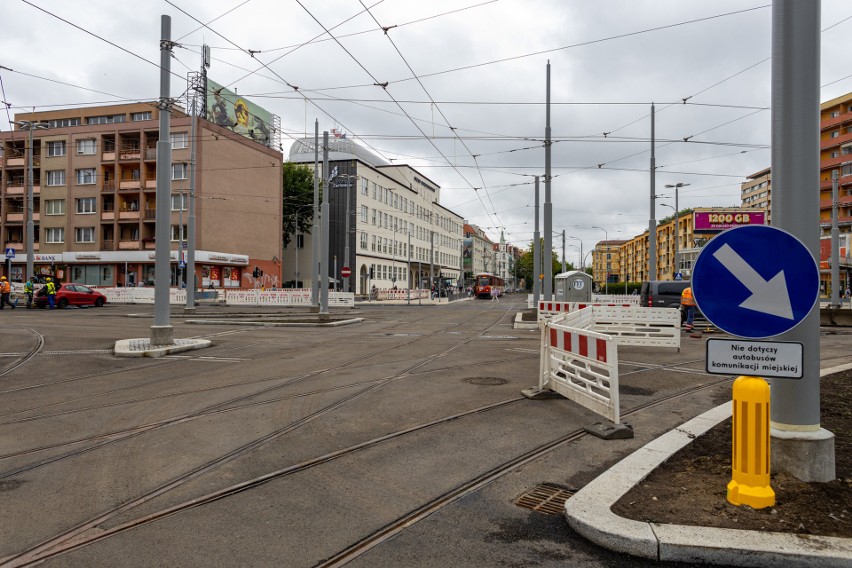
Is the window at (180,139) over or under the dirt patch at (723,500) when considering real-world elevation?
over

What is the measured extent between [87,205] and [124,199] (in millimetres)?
3659

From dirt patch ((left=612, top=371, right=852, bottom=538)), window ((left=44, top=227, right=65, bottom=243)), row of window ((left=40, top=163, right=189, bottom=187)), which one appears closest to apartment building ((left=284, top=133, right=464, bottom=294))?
row of window ((left=40, top=163, right=189, bottom=187))

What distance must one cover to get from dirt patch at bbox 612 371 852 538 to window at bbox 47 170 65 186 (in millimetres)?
61698

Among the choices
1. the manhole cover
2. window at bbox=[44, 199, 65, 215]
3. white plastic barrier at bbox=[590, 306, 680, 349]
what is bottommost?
the manhole cover

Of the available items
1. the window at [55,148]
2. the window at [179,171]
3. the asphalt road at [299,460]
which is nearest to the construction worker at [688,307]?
the asphalt road at [299,460]

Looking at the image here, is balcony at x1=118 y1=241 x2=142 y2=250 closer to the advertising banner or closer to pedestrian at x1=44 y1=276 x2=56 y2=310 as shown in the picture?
the advertising banner

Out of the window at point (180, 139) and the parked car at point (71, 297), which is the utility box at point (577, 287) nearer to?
the parked car at point (71, 297)

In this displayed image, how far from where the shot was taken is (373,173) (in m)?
68.6

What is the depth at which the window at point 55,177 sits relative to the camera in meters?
53.6

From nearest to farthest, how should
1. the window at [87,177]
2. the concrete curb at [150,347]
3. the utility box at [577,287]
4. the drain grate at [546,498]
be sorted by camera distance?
the drain grate at [546,498], the concrete curb at [150,347], the utility box at [577,287], the window at [87,177]

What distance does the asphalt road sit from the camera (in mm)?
3467

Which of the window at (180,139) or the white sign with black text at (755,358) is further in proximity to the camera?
the window at (180,139)

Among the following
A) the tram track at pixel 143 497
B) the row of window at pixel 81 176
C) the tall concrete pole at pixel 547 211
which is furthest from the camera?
the row of window at pixel 81 176

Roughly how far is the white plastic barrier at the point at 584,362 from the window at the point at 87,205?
Answer: 55.2 meters
